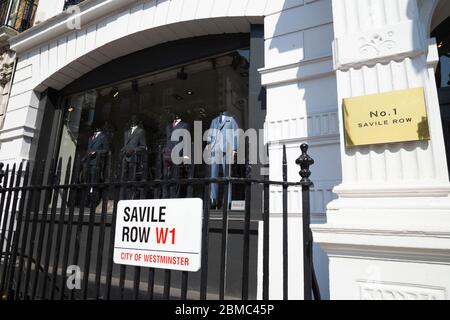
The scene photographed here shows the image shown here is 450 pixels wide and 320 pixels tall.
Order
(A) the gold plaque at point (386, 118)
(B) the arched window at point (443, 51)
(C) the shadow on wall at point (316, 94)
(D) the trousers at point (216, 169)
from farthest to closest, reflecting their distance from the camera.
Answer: (D) the trousers at point (216, 169)
(B) the arched window at point (443, 51)
(C) the shadow on wall at point (316, 94)
(A) the gold plaque at point (386, 118)

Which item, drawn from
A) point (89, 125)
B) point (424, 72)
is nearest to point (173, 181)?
point (424, 72)

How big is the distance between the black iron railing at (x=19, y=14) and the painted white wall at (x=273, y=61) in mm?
1524

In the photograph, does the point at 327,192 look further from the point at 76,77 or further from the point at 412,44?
the point at 76,77

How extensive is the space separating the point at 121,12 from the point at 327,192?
199 inches

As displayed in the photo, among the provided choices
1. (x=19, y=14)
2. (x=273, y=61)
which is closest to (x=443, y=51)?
(x=273, y=61)

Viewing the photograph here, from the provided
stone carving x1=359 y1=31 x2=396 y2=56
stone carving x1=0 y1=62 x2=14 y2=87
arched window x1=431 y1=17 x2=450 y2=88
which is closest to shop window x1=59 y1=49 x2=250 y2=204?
stone carving x1=0 y1=62 x2=14 y2=87

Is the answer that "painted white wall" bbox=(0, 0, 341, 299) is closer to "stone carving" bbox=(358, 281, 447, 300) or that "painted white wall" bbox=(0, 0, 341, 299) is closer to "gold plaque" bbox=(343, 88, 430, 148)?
"gold plaque" bbox=(343, 88, 430, 148)

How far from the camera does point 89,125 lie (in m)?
6.73

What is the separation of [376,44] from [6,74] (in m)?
8.33

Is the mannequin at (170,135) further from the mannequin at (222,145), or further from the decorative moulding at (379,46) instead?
the decorative moulding at (379,46)

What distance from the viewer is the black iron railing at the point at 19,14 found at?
768 centimetres

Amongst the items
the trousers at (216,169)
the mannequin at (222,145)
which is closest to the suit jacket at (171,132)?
the mannequin at (222,145)

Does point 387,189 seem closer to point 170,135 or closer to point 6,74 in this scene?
point 170,135

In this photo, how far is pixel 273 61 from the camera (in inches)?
153
